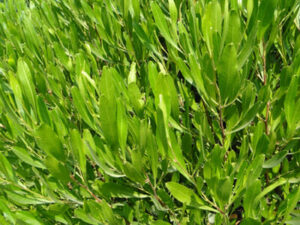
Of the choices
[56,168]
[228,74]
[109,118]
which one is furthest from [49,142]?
[228,74]

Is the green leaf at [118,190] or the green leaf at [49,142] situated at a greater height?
the green leaf at [49,142]

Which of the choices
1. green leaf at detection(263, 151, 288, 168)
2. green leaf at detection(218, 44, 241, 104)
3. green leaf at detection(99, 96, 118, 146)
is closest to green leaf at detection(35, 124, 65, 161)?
green leaf at detection(99, 96, 118, 146)

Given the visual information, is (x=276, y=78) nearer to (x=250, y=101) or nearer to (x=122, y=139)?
(x=250, y=101)

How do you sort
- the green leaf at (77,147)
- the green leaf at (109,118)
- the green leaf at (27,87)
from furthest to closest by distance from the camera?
the green leaf at (27,87)
the green leaf at (77,147)
the green leaf at (109,118)

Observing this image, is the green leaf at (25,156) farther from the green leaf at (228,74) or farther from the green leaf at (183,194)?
the green leaf at (228,74)

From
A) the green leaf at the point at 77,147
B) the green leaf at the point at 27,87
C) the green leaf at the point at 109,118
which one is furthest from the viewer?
the green leaf at the point at 27,87

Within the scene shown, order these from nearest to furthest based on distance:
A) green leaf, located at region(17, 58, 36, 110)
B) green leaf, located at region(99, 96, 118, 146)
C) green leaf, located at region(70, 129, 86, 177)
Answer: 1. green leaf, located at region(99, 96, 118, 146)
2. green leaf, located at region(70, 129, 86, 177)
3. green leaf, located at region(17, 58, 36, 110)

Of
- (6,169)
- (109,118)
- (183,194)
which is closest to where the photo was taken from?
(109,118)

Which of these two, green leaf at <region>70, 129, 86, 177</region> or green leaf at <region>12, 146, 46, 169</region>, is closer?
green leaf at <region>70, 129, 86, 177</region>

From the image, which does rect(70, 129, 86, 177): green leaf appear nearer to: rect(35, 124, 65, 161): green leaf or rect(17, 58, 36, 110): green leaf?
rect(35, 124, 65, 161): green leaf

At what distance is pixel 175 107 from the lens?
86 centimetres

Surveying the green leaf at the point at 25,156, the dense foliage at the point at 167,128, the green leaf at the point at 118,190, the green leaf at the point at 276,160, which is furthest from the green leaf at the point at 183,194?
the green leaf at the point at 25,156

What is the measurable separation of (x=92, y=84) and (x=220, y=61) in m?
0.40

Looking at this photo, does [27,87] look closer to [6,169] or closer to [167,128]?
[6,169]
